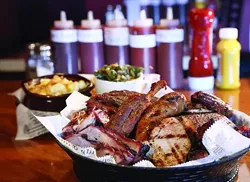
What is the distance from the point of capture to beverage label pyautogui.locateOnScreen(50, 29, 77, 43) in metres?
1.88

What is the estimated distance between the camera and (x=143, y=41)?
1.77 m

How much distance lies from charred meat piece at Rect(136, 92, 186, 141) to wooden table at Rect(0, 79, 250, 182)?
7.8 inches

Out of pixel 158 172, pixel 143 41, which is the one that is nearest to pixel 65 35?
pixel 143 41

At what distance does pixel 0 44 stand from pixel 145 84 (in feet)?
6.19

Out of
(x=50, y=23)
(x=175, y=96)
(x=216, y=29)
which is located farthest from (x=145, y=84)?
(x=50, y=23)

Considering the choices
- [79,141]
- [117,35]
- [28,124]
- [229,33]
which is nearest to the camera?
[79,141]

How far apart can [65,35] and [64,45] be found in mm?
47

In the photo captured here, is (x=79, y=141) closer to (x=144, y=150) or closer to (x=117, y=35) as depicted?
(x=144, y=150)

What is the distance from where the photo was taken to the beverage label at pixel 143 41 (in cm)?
176

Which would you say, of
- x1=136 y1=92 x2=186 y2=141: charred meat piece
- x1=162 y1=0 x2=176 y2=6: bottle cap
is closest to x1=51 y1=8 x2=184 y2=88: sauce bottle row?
x1=136 y1=92 x2=186 y2=141: charred meat piece

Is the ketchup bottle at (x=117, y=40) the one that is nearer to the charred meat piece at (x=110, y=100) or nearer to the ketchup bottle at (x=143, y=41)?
the ketchup bottle at (x=143, y=41)

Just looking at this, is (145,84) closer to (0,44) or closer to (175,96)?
(175,96)

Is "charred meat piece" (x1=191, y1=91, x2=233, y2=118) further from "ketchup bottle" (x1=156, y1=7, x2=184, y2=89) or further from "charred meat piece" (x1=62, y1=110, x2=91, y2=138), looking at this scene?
"ketchup bottle" (x1=156, y1=7, x2=184, y2=89)

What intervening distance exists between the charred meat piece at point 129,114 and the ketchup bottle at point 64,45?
89 cm
